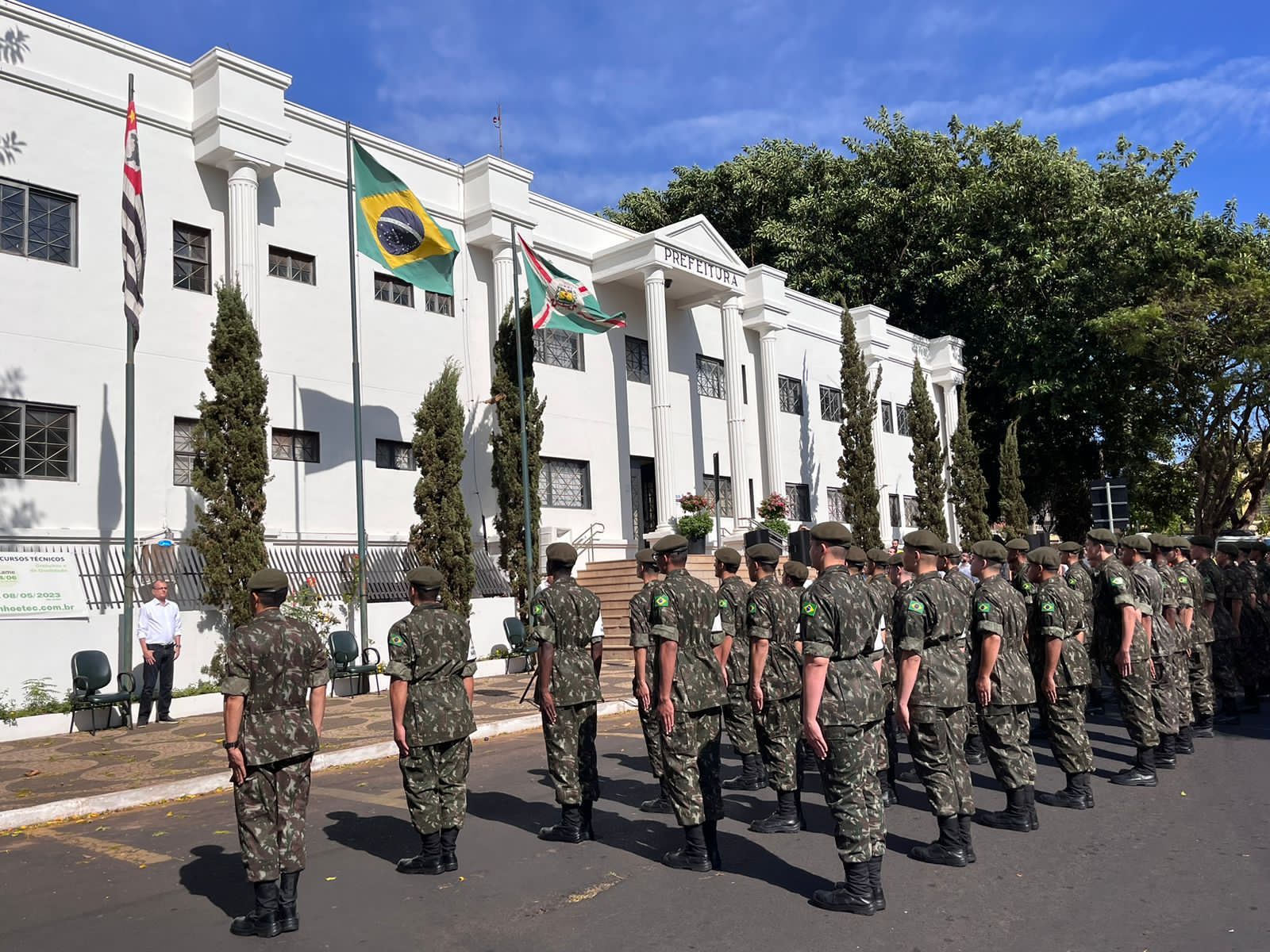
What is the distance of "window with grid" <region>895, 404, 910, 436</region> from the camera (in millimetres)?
34375

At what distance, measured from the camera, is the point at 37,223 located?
49.1ft

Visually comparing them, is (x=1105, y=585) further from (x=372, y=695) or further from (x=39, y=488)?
(x=39, y=488)

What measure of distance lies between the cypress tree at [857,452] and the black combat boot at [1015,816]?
1997 cm

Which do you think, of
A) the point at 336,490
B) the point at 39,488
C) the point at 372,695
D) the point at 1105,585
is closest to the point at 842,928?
the point at 1105,585

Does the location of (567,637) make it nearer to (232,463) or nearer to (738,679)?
(738,679)

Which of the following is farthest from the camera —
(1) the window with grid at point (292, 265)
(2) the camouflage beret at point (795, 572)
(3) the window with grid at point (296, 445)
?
(1) the window with grid at point (292, 265)

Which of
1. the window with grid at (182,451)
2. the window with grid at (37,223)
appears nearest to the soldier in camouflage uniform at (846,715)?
the window with grid at (182,451)

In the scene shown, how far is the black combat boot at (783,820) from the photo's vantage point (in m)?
6.86

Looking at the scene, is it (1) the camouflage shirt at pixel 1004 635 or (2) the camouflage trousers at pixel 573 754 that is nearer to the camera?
(2) the camouflage trousers at pixel 573 754

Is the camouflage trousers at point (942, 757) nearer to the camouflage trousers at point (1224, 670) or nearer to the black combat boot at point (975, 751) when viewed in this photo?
the black combat boot at point (975, 751)

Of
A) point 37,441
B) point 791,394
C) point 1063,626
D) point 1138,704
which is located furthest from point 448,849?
point 791,394

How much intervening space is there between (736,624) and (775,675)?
670 millimetres

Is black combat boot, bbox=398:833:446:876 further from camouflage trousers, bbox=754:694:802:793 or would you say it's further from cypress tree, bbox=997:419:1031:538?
cypress tree, bbox=997:419:1031:538

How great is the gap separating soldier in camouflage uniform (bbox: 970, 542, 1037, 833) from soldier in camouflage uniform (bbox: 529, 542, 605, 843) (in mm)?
2641
